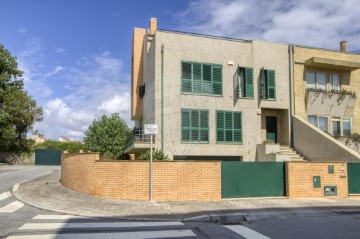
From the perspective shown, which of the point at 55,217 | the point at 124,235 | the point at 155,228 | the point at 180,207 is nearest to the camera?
the point at 124,235

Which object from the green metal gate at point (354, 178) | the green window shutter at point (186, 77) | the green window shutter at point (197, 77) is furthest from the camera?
the green window shutter at point (197, 77)

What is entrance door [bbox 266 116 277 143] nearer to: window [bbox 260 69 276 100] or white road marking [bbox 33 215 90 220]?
window [bbox 260 69 276 100]

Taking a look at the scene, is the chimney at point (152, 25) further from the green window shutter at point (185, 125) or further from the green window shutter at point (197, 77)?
the green window shutter at point (185, 125)

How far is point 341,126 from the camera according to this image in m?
23.3

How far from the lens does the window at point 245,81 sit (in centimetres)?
2073

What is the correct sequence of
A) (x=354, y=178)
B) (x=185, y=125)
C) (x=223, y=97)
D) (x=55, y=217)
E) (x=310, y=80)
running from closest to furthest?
(x=55, y=217) → (x=354, y=178) → (x=185, y=125) → (x=223, y=97) → (x=310, y=80)

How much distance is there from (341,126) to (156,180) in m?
15.2

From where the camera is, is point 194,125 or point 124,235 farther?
point 194,125

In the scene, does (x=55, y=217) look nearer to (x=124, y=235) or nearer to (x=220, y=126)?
(x=124, y=235)

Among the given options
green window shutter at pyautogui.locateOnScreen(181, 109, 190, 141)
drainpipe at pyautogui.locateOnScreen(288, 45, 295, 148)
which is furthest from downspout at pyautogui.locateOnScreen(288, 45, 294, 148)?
green window shutter at pyautogui.locateOnScreen(181, 109, 190, 141)

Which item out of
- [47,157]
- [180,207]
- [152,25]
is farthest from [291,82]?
[47,157]

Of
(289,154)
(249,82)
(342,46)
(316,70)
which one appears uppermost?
(342,46)

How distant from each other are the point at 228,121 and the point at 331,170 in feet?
21.7

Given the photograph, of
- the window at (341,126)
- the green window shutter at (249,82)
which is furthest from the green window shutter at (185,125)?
the window at (341,126)
